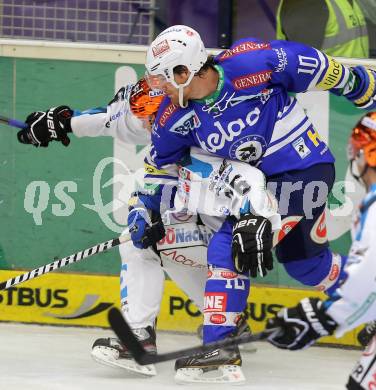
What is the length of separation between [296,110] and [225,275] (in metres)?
0.70

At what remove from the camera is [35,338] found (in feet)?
18.8

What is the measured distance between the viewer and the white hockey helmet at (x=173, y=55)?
4773 millimetres

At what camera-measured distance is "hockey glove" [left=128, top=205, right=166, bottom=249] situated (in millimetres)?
5133

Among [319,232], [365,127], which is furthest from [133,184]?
[365,127]

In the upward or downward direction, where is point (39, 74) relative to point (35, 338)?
upward

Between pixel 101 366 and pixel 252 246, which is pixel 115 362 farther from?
pixel 252 246

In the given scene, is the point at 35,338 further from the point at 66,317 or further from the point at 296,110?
the point at 296,110

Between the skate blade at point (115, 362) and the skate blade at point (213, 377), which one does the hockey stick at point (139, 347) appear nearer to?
the skate blade at point (213, 377)

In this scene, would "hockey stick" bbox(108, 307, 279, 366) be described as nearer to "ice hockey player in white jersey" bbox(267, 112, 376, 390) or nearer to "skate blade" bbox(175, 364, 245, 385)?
"ice hockey player in white jersey" bbox(267, 112, 376, 390)

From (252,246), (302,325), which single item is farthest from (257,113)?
(302,325)

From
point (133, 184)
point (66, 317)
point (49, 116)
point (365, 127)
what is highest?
point (365, 127)

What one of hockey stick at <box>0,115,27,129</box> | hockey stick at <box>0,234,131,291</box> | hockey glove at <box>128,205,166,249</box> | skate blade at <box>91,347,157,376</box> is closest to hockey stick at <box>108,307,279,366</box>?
skate blade at <box>91,347,157,376</box>

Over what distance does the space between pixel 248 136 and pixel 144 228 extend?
57cm

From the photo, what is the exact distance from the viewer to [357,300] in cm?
341
